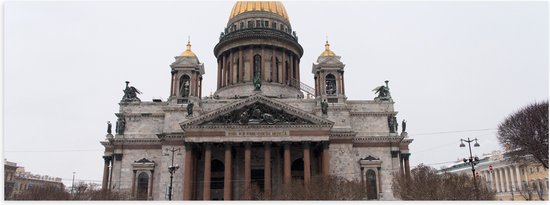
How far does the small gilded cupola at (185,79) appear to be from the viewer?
40.9 metres

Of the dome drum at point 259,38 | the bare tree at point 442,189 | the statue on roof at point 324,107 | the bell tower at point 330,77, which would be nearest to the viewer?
the bare tree at point 442,189

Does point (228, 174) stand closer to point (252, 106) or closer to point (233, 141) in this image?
point (233, 141)

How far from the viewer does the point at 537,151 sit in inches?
1336

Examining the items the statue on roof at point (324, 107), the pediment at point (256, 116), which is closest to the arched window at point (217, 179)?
the pediment at point (256, 116)

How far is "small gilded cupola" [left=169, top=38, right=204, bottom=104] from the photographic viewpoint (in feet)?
134

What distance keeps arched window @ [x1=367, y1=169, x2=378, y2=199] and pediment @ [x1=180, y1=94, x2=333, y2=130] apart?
21.8ft

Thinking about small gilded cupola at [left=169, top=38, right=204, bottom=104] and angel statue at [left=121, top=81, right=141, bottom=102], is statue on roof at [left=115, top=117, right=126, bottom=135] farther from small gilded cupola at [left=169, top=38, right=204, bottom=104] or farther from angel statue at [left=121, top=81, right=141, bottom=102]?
small gilded cupola at [left=169, top=38, right=204, bottom=104]

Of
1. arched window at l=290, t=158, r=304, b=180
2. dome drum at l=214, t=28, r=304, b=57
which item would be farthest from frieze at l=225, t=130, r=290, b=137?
dome drum at l=214, t=28, r=304, b=57

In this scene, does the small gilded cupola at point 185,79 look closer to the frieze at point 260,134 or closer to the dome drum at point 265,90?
the dome drum at point 265,90

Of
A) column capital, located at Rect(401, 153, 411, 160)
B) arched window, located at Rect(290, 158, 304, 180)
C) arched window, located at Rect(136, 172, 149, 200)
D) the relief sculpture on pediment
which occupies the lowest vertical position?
arched window, located at Rect(136, 172, 149, 200)

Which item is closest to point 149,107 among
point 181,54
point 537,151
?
point 181,54

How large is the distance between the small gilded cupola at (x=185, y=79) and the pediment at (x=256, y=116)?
19.5 ft

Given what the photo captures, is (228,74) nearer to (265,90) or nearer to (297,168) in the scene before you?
(265,90)

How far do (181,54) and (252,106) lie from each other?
1078cm
